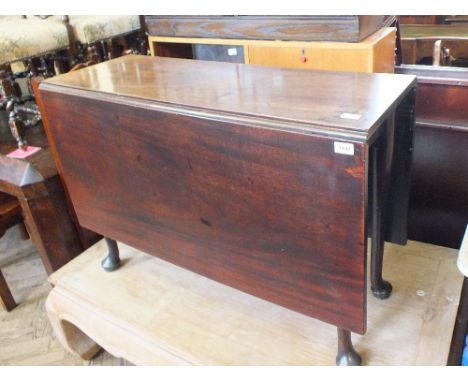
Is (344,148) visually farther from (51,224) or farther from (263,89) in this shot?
(51,224)

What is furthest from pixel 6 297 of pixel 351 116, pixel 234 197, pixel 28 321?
pixel 351 116

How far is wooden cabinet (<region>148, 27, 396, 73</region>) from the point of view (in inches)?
59.0

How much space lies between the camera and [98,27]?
209 cm

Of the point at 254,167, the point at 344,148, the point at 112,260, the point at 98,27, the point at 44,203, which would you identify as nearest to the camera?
the point at 344,148

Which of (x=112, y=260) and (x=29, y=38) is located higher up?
(x=29, y=38)

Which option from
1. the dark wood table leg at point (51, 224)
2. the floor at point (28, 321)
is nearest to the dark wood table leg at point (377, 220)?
the floor at point (28, 321)

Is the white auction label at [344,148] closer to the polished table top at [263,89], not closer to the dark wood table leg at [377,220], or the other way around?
the polished table top at [263,89]

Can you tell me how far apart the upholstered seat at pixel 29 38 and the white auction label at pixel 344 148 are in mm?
1556

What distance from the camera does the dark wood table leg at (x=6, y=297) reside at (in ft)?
5.70

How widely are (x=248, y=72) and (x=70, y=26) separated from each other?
52.7 inches

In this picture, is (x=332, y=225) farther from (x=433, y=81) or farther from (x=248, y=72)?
(x=433, y=81)

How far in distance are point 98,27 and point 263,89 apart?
146 cm

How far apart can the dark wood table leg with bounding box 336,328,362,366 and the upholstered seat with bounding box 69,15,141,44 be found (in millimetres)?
1692

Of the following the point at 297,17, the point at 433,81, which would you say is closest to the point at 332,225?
the point at 433,81
